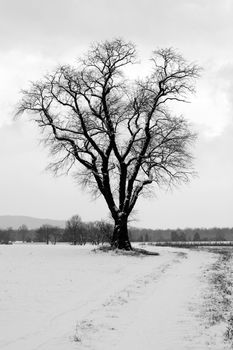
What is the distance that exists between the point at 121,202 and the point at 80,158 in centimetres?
487

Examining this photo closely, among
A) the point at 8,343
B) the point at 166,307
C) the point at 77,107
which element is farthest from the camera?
the point at 77,107

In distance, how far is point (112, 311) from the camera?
10.6 meters

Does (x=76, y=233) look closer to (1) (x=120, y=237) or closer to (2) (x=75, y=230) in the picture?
(2) (x=75, y=230)

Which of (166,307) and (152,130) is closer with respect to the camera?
(166,307)

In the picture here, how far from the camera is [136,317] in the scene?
1000 cm

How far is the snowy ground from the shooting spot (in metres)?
7.99

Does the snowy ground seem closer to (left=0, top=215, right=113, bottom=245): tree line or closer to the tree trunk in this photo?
the tree trunk

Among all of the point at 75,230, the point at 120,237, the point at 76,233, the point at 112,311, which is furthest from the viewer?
the point at 76,233

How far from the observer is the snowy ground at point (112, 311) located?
7.99m

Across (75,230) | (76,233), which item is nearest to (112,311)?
(75,230)

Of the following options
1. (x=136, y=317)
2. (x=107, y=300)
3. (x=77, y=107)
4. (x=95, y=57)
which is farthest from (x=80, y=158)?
(x=136, y=317)

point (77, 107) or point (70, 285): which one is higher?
point (77, 107)

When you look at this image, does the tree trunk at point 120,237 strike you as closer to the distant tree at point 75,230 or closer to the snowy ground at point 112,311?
the snowy ground at point 112,311

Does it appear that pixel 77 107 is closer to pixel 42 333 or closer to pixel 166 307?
pixel 166 307
